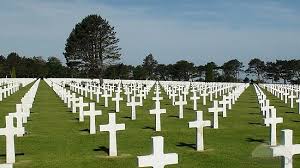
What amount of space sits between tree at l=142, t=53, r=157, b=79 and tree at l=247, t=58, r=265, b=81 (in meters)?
21.8

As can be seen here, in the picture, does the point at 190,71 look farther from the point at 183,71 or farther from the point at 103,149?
the point at 103,149

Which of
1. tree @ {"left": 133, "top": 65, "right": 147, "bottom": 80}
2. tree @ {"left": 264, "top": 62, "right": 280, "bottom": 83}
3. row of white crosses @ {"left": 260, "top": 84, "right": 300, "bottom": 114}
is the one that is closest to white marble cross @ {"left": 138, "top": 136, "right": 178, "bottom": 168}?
row of white crosses @ {"left": 260, "top": 84, "right": 300, "bottom": 114}

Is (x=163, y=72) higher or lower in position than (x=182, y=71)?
lower

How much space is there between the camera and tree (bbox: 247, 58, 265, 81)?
111831 millimetres

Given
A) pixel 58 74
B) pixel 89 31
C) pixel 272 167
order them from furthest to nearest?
pixel 58 74
pixel 89 31
pixel 272 167

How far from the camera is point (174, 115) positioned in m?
18.8

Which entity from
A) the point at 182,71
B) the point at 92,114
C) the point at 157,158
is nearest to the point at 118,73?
the point at 182,71

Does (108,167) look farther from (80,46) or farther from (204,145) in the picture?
(80,46)

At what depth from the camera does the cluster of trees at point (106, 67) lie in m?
67.9

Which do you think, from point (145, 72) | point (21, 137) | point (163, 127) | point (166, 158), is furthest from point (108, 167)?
point (145, 72)

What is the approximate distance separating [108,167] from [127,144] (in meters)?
2.58

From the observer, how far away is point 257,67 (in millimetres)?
114125

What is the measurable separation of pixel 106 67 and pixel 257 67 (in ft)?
175

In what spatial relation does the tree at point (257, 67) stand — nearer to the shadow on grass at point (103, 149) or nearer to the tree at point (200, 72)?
the tree at point (200, 72)
